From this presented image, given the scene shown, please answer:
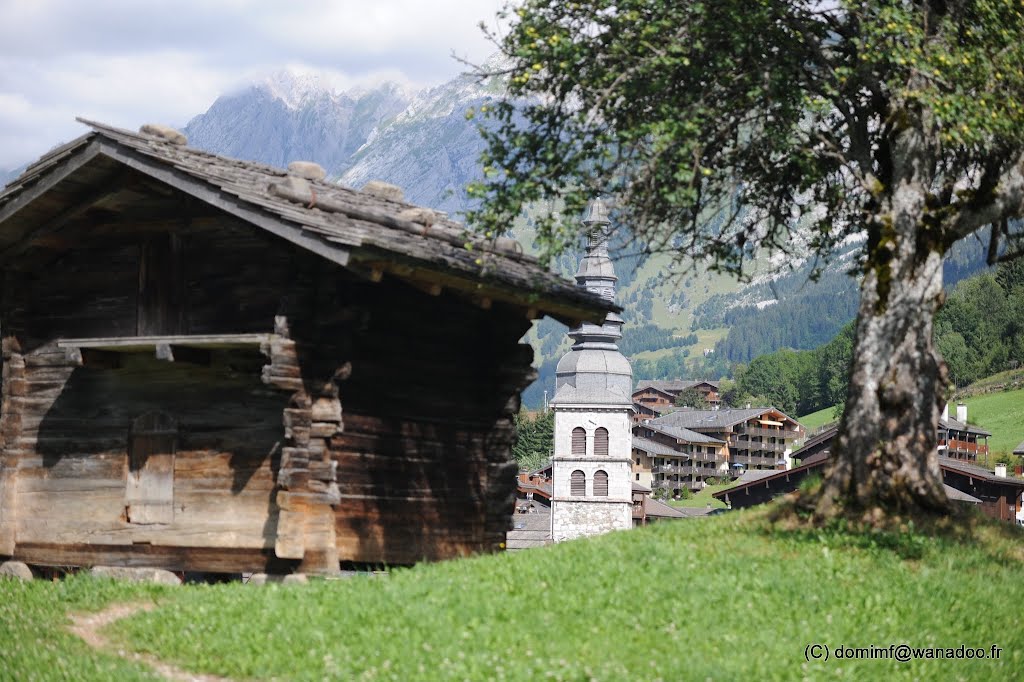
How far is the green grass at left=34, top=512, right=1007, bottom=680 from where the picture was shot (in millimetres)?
9773

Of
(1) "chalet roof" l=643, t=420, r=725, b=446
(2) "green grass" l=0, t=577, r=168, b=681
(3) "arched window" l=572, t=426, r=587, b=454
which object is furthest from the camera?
(1) "chalet roof" l=643, t=420, r=725, b=446

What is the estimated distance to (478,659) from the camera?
9688 mm

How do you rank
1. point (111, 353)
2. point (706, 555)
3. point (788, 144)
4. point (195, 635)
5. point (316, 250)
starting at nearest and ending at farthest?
point (195, 635) < point (706, 555) < point (316, 250) < point (788, 144) < point (111, 353)

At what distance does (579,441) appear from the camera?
11712cm

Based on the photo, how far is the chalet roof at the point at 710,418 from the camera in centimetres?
17488

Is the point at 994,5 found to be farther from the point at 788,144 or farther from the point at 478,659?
the point at 478,659

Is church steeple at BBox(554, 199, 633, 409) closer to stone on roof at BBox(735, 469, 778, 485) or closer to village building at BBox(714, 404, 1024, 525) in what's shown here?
stone on roof at BBox(735, 469, 778, 485)

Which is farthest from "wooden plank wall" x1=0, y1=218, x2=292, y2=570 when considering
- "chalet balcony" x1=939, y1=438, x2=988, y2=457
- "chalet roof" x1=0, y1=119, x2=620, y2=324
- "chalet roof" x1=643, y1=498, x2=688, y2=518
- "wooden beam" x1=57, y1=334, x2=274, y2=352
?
"chalet balcony" x1=939, y1=438, x2=988, y2=457

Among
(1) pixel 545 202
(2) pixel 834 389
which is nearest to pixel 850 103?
(1) pixel 545 202

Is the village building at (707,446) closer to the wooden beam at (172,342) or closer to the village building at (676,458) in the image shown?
the village building at (676,458)

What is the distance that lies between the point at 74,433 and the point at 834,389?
18681cm

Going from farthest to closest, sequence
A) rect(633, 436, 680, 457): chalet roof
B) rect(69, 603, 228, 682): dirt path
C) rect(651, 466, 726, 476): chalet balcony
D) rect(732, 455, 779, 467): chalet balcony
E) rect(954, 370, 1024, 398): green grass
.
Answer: rect(732, 455, 779, 467): chalet balcony → rect(651, 466, 726, 476): chalet balcony → rect(633, 436, 680, 457): chalet roof → rect(954, 370, 1024, 398): green grass → rect(69, 603, 228, 682): dirt path

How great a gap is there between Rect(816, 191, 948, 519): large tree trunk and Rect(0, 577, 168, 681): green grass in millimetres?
7860

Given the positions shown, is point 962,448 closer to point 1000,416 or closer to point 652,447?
point 1000,416
